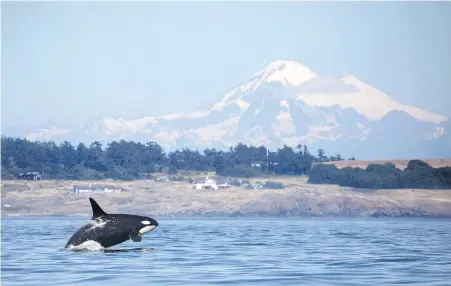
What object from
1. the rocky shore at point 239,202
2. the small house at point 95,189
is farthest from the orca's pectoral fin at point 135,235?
the small house at point 95,189

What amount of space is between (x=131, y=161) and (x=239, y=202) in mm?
39670

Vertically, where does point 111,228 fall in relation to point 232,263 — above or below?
above

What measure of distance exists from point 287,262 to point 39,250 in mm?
11395

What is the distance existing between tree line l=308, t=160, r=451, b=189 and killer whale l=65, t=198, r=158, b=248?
3867 inches

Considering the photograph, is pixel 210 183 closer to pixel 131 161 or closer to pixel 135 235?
pixel 131 161

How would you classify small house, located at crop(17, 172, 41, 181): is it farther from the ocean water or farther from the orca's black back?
the orca's black back

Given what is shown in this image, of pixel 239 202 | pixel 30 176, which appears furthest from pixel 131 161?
pixel 239 202

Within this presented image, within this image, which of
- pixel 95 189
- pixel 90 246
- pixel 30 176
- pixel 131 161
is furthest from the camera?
pixel 131 161

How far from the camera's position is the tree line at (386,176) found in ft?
439

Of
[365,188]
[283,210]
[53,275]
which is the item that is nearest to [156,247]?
[53,275]

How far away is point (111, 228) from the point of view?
37750 mm

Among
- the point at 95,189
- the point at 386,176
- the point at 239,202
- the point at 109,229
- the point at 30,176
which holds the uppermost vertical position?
the point at 30,176

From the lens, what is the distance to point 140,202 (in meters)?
127

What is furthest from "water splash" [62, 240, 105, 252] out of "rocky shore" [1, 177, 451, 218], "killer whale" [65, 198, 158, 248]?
"rocky shore" [1, 177, 451, 218]
